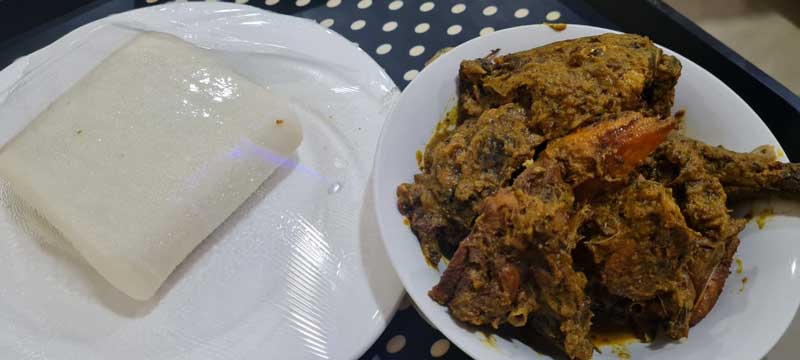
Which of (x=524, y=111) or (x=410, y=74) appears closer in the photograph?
→ (x=524, y=111)

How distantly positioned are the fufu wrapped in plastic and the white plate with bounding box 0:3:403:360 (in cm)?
8

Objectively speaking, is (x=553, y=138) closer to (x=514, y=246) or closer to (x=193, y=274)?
(x=514, y=246)

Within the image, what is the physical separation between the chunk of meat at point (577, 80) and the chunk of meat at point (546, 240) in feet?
0.20

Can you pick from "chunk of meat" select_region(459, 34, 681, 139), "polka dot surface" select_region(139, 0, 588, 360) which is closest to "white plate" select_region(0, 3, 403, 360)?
"polka dot surface" select_region(139, 0, 588, 360)

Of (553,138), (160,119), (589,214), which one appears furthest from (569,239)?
(160,119)

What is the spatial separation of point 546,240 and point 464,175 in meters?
0.22

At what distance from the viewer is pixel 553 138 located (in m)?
1.07

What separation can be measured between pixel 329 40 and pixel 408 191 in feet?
2.39

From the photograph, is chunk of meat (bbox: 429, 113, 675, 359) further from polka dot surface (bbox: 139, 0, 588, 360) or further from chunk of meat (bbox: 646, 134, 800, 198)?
polka dot surface (bbox: 139, 0, 588, 360)

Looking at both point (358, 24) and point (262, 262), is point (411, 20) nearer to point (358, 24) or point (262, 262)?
point (358, 24)

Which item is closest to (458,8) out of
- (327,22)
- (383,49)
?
(383,49)

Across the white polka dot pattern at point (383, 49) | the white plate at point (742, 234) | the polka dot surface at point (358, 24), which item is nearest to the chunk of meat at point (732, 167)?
the white plate at point (742, 234)

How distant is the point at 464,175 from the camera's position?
1080mm

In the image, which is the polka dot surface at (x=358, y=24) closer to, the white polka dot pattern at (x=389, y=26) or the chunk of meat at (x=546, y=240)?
the white polka dot pattern at (x=389, y=26)
